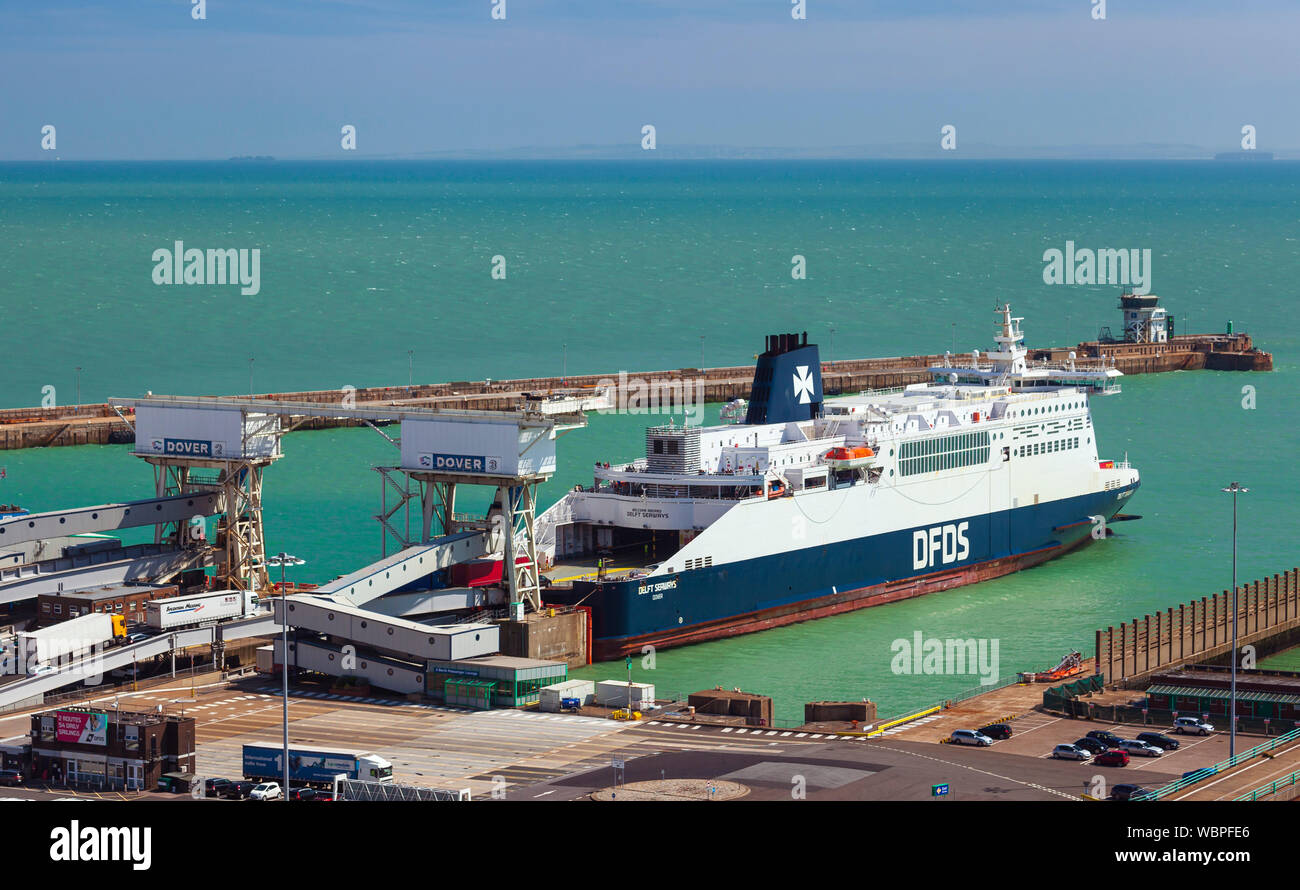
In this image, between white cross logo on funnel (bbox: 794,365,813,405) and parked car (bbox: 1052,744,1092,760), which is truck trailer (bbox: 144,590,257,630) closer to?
white cross logo on funnel (bbox: 794,365,813,405)

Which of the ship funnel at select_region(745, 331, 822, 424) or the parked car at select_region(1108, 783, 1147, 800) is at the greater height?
the ship funnel at select_region(745, 331, 822, 424)

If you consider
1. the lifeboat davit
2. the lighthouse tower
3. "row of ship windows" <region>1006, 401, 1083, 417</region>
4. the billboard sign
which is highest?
the lighthouse tower

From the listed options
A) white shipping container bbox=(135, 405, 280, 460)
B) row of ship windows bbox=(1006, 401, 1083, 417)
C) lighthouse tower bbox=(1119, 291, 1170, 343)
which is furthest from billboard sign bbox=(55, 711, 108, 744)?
lighthouse tower bbox=(1119, 291, 1170, 343)

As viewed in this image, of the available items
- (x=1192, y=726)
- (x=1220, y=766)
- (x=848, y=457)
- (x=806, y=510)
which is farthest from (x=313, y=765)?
(x=848, y=457)

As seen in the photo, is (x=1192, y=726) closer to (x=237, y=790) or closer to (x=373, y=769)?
(x=373, y=769)

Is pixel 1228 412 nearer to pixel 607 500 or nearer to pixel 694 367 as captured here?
pixel 694 367
